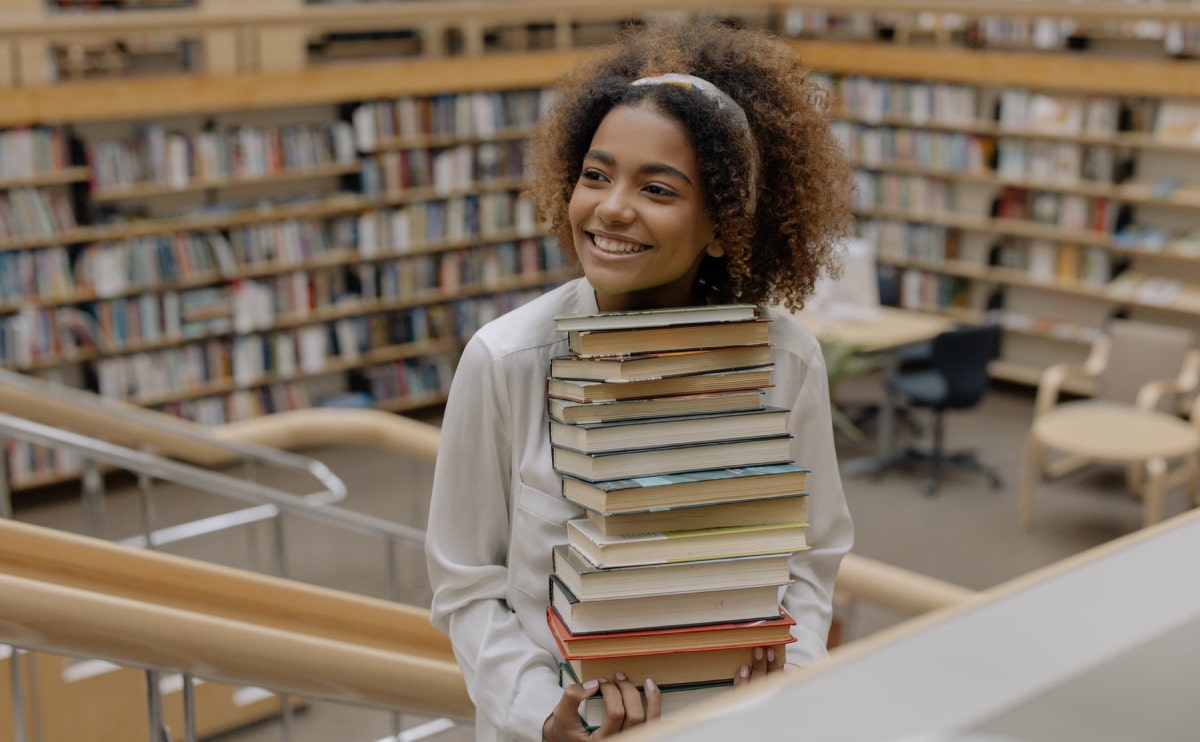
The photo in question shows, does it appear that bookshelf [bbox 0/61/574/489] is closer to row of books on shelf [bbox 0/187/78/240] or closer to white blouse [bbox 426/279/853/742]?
row of books on shelf [bbox 0/187/78/240]

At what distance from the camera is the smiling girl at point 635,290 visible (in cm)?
139

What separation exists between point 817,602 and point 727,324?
365 mm

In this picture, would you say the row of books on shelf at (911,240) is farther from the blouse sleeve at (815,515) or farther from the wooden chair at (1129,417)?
the blouse sleeve at (815,515)

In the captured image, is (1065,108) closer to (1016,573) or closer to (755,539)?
(1016,573)

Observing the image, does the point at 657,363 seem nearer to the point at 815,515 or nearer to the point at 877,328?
the point at 815,515

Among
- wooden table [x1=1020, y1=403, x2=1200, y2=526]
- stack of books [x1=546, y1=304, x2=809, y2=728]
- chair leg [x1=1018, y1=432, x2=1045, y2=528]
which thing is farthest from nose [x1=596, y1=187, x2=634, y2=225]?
chair leg [x1=1018, y1=432, x2=1045, y2=528]

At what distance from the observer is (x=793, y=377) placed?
147cm

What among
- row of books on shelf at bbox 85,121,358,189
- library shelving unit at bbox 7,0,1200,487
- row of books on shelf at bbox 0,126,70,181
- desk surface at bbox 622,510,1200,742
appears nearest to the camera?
desk surface at bbox 622,510,1200,742

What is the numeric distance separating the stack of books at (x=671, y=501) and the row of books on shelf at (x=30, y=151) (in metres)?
5.74

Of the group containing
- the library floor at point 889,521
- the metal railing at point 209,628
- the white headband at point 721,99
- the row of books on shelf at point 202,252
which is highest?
the white headband at point 721,99

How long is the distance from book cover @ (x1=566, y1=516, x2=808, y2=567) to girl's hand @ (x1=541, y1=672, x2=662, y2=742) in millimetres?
132

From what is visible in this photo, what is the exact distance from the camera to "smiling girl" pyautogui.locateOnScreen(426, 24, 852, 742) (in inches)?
54.6

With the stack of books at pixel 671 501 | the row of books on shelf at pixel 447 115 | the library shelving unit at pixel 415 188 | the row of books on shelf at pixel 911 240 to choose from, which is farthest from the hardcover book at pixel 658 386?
the row of books on shelf at pixel 911 240

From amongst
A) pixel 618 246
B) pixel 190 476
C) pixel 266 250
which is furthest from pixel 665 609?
pixel 266 250
